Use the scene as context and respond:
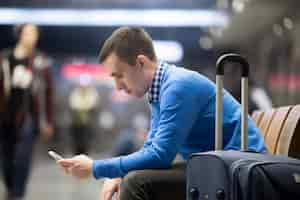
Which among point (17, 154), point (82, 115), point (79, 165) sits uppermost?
point (79, 165)

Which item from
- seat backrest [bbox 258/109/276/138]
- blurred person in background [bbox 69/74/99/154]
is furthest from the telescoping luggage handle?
blurred person in background [bbox 69/74/99/154]

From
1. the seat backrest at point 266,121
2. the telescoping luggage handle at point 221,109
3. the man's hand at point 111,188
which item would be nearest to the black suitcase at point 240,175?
the telescoping luggage handle at point 221,109

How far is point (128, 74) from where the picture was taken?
3.02 meters

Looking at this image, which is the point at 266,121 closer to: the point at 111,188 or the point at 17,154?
the point at 111,188

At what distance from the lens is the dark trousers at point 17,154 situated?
626 centimetres

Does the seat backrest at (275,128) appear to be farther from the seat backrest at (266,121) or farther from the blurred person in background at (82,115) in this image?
the blurred person in background at (82,115)

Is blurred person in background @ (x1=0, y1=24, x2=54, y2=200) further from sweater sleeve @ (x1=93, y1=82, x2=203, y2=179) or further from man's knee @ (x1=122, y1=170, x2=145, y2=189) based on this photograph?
man's knee @ (x1=122, y1=170, x2=145, y2=189)

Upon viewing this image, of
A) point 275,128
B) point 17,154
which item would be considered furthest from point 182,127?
point 17,154

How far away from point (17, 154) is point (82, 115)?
5431 mm

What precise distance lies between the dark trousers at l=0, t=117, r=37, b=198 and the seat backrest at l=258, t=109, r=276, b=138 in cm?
280

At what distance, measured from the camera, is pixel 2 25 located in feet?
31.1

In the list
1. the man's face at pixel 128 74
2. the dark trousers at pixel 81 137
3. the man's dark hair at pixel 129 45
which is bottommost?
the dark trousers at pixel 81 137

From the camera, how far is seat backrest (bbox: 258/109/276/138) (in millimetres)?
3742

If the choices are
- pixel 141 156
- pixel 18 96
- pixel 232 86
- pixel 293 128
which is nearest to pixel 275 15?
pixel 232 86
